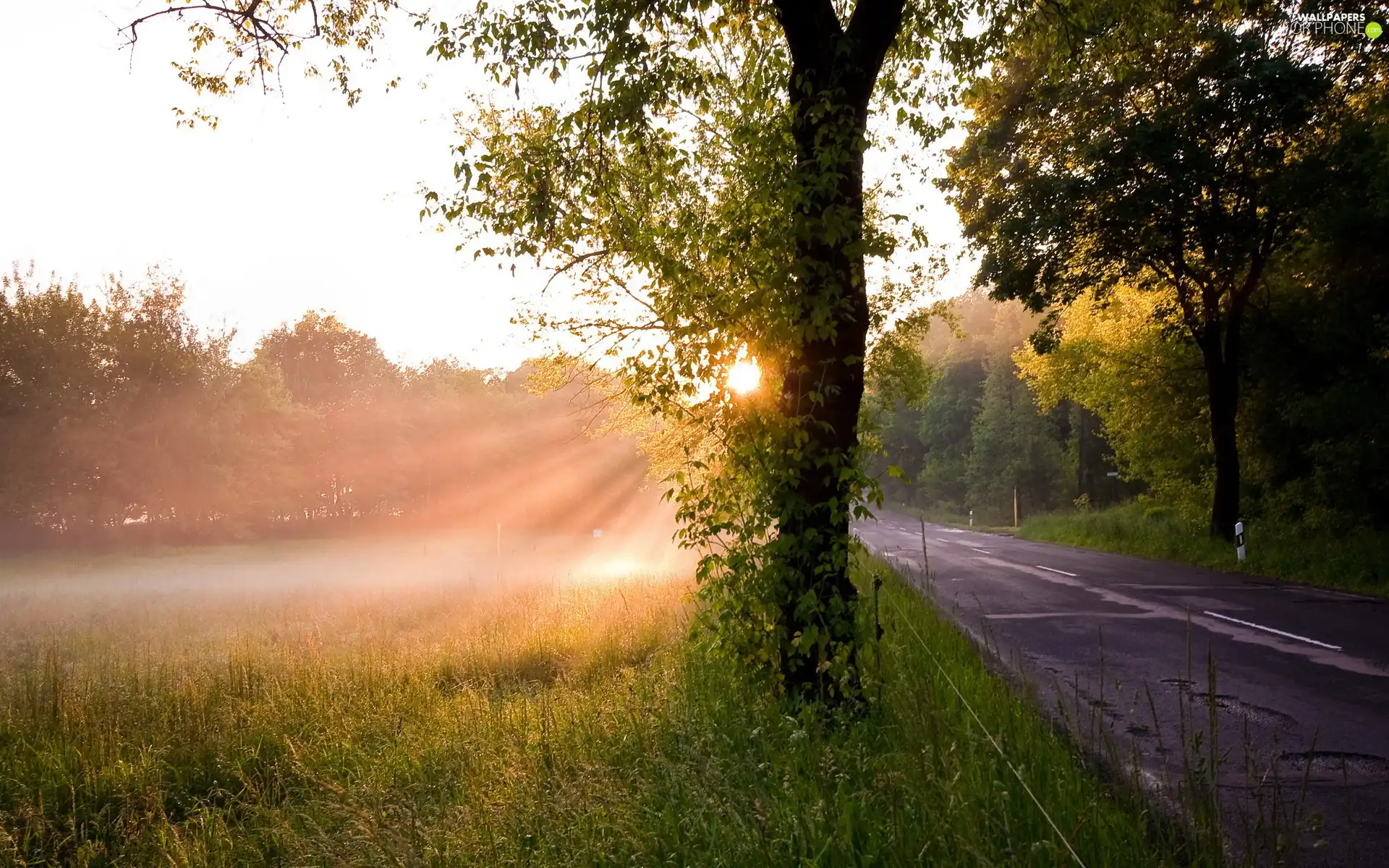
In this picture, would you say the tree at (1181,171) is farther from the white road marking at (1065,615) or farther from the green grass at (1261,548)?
the white road marking at (1065,615)

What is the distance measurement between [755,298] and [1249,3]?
15.6m

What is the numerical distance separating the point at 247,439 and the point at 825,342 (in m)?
47.8

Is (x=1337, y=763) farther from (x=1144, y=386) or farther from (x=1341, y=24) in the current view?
(x=1144, y=386)

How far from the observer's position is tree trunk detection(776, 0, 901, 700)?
4.96 meters

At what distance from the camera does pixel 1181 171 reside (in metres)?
15.0

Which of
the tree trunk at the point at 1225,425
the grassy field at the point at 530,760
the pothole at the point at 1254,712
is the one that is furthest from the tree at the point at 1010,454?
the grassy field at the point at 530,760

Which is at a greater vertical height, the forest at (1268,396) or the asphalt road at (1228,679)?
the forest at (1268,396)

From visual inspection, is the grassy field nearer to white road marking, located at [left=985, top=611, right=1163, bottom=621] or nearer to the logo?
white road marking, located at [left=985, top=611, right=1163, bottom=621]

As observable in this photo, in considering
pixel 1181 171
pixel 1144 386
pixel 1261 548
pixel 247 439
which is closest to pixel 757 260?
pixel 1181 171

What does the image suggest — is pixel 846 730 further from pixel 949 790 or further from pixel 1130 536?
pixel 1130 536

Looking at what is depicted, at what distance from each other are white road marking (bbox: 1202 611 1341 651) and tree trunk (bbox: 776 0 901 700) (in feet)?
21.5

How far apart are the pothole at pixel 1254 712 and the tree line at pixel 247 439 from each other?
1461 centimetres

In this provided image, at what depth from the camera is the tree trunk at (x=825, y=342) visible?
195 inches

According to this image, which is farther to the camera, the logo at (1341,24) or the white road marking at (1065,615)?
the logo at (1341,24)
